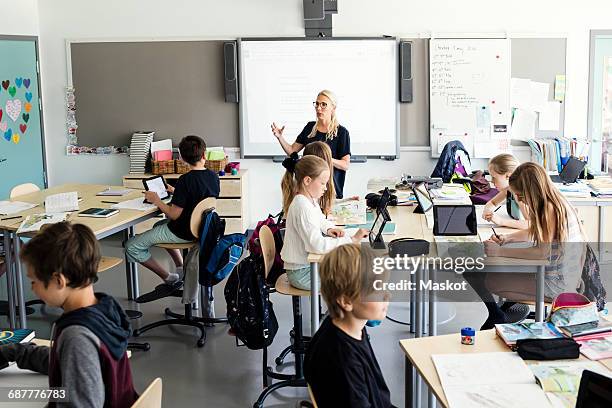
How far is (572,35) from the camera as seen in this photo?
23.8 feet

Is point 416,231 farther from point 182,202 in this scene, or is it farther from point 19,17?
point 19,17

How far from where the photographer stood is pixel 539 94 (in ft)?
24.1

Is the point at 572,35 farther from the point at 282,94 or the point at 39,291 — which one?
the point at 39,291

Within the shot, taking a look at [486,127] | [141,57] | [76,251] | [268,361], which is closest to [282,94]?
[141,57]

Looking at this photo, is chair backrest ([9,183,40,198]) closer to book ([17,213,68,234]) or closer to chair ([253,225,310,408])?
book ([17,213,68,234])

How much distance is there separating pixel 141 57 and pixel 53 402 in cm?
566

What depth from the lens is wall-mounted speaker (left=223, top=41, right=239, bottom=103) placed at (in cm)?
745

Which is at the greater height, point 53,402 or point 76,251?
point 76,251

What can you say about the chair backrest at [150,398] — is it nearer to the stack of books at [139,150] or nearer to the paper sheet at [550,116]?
the stack of books at [139,150]

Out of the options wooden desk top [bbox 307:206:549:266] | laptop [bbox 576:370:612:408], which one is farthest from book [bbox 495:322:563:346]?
wooden desk top [bbox 307:206:549:266]

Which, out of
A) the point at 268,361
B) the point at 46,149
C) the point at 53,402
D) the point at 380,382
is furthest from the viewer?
the point at 46,149

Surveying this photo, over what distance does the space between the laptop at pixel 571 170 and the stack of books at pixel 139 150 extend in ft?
11.9

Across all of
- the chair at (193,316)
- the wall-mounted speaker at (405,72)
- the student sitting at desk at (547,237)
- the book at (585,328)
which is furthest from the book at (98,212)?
the wall-mounted speaker at (405,72)

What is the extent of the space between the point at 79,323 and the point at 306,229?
1731 mm
